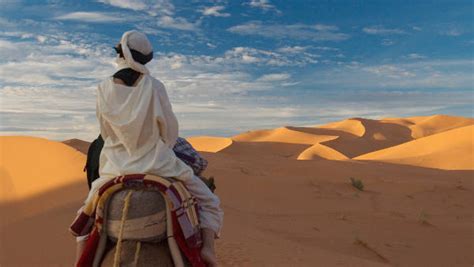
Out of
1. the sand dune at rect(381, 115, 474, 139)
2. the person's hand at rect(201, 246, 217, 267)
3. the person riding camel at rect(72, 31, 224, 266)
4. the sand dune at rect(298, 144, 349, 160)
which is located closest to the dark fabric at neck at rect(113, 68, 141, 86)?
the person riding camel at rect(72, 31, 224, 266)

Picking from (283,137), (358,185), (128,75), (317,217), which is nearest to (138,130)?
(128,75)

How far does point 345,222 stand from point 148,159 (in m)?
9.51

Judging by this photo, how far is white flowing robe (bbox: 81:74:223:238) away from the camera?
2.79 metres

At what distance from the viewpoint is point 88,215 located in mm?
2967

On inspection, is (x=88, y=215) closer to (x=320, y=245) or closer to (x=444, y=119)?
(x=320, y=245)

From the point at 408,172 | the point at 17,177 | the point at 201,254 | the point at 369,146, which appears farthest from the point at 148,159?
the point at 369,146

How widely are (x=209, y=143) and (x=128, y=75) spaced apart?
150 ft

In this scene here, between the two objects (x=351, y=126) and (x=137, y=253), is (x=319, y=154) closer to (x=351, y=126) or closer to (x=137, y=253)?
(x=137, y=253)

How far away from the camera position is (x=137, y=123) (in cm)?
274

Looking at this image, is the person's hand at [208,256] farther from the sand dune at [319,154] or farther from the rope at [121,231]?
the sand dune at [319,154]

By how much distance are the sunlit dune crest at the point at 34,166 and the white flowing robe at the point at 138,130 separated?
9786mm

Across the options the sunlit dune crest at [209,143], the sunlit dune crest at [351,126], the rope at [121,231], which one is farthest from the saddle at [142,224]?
the sunlit dune crest at [351,126]

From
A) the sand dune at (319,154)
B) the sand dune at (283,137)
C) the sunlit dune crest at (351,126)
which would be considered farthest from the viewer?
the sunlit dune crest at (351,126)

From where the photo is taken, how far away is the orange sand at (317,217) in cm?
784
